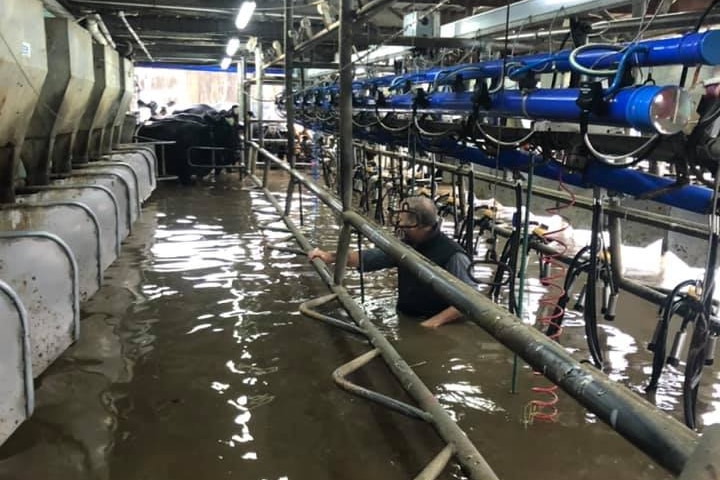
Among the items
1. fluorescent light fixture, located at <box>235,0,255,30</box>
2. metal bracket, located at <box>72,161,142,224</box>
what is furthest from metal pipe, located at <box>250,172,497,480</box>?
fluorescent light fixture, located at <box>235,0,255,30</box>

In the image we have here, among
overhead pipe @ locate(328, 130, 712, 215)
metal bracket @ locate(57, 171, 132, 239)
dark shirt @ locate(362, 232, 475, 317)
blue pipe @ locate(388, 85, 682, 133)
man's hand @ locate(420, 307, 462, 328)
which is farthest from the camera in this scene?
metal bracket @ locate(57, 171, 132, 239)

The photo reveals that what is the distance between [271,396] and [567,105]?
1831mm

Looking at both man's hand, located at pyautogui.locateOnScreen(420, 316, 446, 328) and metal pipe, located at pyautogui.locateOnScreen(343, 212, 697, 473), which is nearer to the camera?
metal pipe, located at pyautogui.locateOnScreen(343, 212, 697, 473)

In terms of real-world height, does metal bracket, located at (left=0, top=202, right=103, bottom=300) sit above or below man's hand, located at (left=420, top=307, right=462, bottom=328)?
above

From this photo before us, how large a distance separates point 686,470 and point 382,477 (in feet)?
5.23

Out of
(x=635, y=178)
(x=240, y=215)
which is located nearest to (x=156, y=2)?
(x=240, y=215)

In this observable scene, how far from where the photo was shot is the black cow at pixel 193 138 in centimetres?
1059

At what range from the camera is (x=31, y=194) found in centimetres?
426

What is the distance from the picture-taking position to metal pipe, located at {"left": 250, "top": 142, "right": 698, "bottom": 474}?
1.07 metres

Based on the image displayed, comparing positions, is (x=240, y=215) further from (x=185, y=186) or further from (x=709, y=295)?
(x=709, y=295)

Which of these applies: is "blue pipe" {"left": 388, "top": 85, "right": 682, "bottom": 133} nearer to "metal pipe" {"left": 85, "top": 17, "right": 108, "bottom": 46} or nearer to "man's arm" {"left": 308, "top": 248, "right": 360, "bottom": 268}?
"man's arm" {"left": 308, "top": 248, "right": 360, "bottom": 268}

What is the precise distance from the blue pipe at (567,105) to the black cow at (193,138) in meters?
7.86

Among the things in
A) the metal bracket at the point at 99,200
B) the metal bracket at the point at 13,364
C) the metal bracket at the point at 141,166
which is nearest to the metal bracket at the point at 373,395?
the metal bracket at the point at 13,364

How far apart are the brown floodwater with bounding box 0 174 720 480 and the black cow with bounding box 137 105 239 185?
6.13 meters
